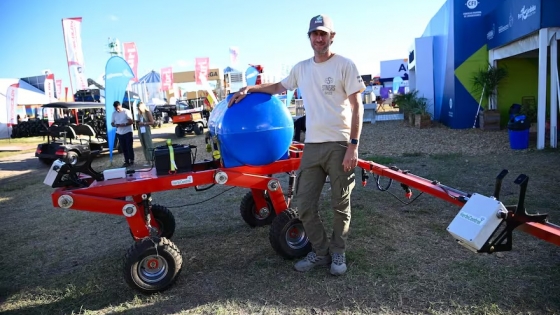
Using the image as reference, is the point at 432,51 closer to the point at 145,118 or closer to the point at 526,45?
the point at 526,45

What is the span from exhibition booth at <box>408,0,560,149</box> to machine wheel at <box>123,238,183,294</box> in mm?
7937

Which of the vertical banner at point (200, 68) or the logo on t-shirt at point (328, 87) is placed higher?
the vertical banner at point (200, 68)

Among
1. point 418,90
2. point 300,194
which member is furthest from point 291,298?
point 418,90

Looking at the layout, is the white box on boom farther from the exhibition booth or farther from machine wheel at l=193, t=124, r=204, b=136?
machine wheel at l=193, t=124, r=204, b=136

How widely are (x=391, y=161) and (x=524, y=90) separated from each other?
6.21 m

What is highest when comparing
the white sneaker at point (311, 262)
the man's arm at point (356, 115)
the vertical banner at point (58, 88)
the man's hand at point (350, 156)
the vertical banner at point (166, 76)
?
the vertical banner at point (166, 76)

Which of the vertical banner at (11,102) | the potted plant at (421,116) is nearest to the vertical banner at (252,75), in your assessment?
the potted plant at (421,116)

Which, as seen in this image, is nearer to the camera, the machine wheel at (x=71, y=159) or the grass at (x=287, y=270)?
the grass at (x=287, y=270)

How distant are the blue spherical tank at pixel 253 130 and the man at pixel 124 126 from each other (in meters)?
7.22

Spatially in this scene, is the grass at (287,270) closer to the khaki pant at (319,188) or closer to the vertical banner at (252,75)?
the khaki pant at (319,188)

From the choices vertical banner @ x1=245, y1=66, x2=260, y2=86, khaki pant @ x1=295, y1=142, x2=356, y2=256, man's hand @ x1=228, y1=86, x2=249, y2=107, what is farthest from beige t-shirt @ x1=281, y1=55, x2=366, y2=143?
vertical banner @ x1=245, y1=66, x2=260, y2=86

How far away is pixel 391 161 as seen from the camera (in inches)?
311

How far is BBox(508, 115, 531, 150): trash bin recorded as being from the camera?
7911 millimetres

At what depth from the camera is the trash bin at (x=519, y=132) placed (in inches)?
311
